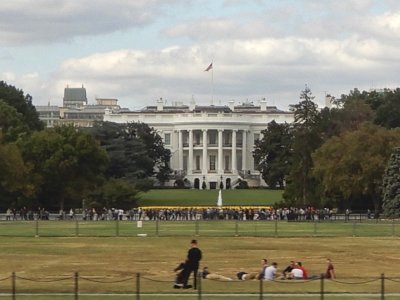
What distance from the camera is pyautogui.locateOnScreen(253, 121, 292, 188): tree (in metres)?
165

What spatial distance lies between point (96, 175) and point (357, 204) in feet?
85.5

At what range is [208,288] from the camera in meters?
38.2

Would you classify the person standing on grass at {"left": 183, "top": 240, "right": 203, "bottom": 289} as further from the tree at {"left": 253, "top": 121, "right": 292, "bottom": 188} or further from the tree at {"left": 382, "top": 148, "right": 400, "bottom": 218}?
the tree at {"left": 253, "top": 121, "right": 292, "bottom": 188}

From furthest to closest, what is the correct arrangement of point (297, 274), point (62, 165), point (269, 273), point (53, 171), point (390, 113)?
point (390, 113), point (53, 171), point (62, 165), point (297, 274), point (269, 273)

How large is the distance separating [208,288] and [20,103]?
361 ft

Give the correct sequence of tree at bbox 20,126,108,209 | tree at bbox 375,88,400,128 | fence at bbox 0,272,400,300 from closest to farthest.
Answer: fence at bbox 0,272,400,300, tree at bbox 20,126,108,209, tree at bbox 375,88,400,128

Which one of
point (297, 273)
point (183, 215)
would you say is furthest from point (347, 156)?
point (297, 273)

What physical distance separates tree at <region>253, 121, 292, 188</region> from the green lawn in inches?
120

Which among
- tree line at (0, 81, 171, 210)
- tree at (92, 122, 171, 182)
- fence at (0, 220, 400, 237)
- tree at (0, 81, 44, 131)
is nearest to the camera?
fence at (0, 220, 400, 237)

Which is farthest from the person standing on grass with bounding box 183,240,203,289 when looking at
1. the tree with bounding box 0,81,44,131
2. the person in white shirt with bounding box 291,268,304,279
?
the tree with bounding box 0,81,44,131

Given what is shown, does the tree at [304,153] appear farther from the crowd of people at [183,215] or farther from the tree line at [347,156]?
the crowd of people at [183,215]

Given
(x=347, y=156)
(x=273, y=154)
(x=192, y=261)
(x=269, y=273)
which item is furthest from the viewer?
(x=273, y=154)

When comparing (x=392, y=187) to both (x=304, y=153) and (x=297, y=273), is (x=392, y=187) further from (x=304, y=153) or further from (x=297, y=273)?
(x=297, y=273)

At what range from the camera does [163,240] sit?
65.8 meters
